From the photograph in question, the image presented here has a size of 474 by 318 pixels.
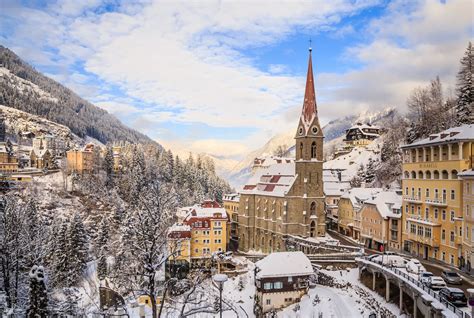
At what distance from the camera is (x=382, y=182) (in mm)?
63156

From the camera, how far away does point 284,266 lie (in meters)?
34.1

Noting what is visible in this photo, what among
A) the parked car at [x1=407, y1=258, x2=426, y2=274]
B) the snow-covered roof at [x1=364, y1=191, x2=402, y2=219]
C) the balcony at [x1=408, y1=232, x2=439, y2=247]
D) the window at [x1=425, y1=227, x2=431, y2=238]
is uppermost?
the snow-covered roof at [x1=364, y1=191, x2=402, y2=219]

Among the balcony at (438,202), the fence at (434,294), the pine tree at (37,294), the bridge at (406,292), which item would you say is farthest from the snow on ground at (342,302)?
the pine tree at (37,294)

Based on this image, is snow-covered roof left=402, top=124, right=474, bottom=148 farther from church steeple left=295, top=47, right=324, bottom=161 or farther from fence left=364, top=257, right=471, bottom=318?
church steeple left=295, top=47, right=324, bottom=161

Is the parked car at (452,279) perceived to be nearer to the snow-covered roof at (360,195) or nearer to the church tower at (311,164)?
the snow-covered roof at (360,195)

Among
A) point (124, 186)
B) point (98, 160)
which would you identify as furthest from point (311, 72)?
point (98, 160)

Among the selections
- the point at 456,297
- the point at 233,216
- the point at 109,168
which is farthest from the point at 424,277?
the point at 109,168

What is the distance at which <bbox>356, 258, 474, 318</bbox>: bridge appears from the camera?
1969 centimetres

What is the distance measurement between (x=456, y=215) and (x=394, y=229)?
1010cm

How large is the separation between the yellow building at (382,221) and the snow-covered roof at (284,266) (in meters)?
9.38

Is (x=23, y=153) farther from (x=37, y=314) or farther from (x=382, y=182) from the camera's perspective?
(x=37, y=314)

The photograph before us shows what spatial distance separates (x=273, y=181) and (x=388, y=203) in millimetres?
21062

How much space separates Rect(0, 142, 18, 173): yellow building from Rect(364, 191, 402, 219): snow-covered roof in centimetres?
8356

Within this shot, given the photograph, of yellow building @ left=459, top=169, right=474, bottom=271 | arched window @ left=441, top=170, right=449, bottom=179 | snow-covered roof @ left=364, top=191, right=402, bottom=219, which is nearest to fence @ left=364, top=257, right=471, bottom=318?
yellow building @ left=459, top=169, right=474, bottom=271
